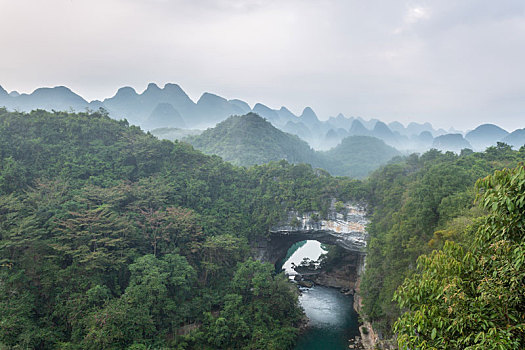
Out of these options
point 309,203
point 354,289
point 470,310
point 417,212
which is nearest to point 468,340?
point 470,310

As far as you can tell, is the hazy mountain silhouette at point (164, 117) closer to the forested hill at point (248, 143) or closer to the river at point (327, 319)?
the forested hill at point (248, 143)

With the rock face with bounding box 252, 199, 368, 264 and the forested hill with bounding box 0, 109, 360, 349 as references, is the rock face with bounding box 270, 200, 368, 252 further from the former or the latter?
the forested hill with bounding box 0, 109, 360, 349

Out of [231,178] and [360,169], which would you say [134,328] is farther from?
[360,169]

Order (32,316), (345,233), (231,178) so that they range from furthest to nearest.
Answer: (231,178), (345,233), (32,316)

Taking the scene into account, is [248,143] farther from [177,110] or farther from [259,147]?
[177,110]

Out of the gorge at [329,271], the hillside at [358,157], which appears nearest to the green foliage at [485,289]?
the gorge at [329,271]

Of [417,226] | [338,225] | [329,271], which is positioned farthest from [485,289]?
[329,271]

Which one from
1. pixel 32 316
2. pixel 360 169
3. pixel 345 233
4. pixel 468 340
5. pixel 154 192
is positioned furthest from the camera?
pixel 360 169
